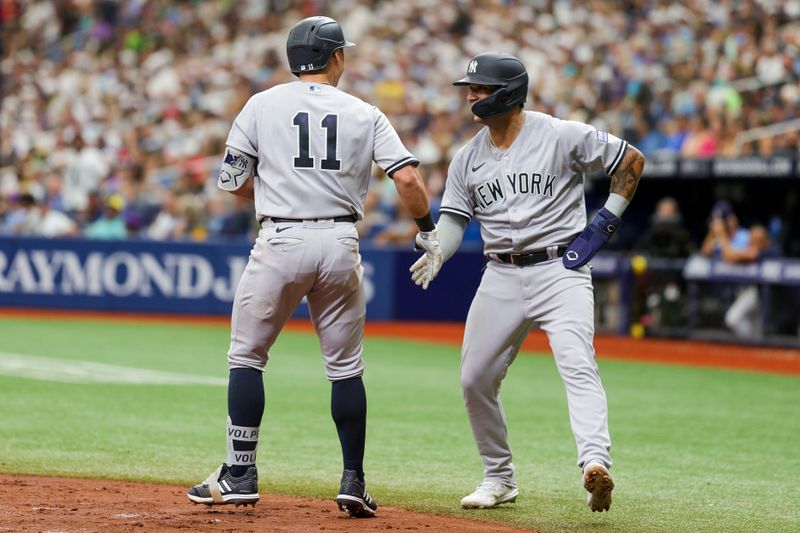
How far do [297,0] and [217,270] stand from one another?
376 inches

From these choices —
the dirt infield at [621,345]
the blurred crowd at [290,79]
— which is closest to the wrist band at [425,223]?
the dirt infield at [621,345]

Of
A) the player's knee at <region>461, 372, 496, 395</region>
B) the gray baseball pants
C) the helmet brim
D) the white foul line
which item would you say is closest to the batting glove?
the gray baseball pants

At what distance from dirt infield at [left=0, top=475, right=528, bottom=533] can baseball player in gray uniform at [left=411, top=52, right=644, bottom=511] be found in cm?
62

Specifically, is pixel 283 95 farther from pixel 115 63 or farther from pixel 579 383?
pixel 115 63

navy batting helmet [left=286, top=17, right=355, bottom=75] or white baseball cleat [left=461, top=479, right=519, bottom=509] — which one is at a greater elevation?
navy batting helmet [left=286, top=17, right=355, bottom=75]

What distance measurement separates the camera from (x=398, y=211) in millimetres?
19625

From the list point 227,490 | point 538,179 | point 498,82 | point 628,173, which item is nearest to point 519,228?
point 538,179

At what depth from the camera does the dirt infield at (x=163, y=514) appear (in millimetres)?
5289

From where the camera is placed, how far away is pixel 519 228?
240 inches

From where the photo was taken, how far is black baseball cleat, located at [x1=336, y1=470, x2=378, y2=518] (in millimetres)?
5656

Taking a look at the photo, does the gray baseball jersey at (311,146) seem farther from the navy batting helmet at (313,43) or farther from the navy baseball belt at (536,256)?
the navy baseball belt at (536,256)

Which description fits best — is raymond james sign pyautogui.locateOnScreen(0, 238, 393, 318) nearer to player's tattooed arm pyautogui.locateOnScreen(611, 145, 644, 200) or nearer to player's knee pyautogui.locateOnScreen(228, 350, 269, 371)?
player's tattooed arm pyautogui.locateOnScreen(611, 145, 644, 200)

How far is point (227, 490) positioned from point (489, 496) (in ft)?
4.11

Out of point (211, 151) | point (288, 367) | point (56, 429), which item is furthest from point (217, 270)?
point (56, 429)
